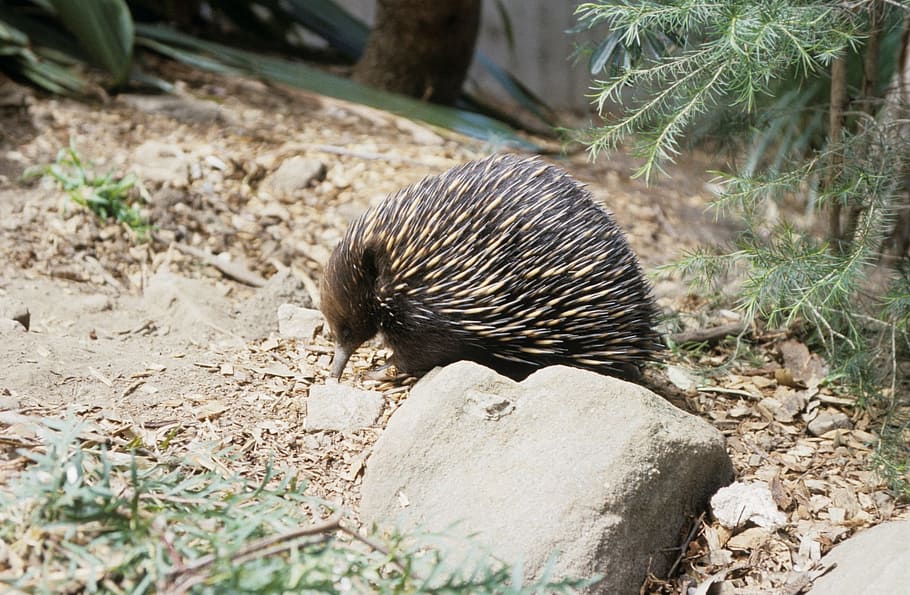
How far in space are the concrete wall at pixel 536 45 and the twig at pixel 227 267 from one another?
508 cm

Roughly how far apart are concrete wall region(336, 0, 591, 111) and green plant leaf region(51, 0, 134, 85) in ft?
12.1

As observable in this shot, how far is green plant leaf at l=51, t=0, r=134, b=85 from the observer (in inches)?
213

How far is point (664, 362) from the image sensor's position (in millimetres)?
3834

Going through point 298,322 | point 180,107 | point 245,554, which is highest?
point 180,107

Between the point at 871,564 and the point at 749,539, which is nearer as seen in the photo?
the point at 871,564

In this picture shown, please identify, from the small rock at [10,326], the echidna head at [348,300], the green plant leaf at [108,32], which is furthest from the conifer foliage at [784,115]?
the green plant leaf at [108,32]

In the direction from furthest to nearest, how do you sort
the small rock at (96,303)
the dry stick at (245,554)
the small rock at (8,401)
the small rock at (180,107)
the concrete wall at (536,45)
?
the concrete wall at (536,45) < the small rock at (180,107) < the small rock at (96,303) < the small rock at (8,401) < the dry stick at (245,554)

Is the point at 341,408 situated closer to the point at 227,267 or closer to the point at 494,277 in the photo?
the point at 494,277

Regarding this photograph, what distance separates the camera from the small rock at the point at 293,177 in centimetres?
502

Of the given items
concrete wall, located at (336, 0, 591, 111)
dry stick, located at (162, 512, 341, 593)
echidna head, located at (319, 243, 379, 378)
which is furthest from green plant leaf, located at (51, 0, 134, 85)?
dry stick, located at (162, 512, 341, 593)

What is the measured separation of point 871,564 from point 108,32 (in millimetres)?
5008

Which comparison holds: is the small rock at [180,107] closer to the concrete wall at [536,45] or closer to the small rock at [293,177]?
the small rock at [293,177]

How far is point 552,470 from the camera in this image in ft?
8.38

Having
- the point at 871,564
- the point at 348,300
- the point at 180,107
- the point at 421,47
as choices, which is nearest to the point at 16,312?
the point at 348,300
